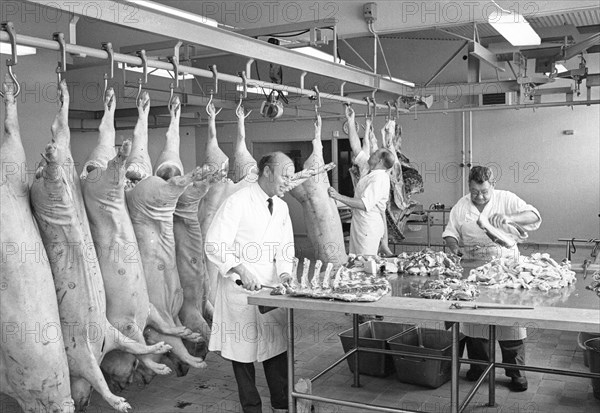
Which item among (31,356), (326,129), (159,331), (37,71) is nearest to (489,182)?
(159,331)

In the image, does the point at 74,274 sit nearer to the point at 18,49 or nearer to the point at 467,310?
the point at 467,310

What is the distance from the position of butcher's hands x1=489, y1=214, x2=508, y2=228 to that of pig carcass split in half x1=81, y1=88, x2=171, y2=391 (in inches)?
98.6

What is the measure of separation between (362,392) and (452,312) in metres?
1.93

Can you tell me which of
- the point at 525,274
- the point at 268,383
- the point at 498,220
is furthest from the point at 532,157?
the point at 268,383

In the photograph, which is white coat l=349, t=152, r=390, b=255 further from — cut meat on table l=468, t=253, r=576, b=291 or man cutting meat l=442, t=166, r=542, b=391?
cut meat on table l=468, t=253, r=576, b=291

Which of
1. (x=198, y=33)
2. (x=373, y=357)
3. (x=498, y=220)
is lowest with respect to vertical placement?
(x=373, y=357)

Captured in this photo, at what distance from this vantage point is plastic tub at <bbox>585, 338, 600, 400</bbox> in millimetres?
4555

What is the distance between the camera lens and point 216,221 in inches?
153

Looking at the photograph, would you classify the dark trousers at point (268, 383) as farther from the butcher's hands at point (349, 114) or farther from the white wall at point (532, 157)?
the white wall at point (532, 157)

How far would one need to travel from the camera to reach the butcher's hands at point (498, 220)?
485 cm

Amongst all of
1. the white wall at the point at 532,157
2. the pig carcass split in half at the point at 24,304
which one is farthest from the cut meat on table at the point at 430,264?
the white wall at the point at 532,157

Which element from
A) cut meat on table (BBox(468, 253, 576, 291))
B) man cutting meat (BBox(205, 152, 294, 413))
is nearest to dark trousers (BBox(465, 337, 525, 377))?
cut meat on table (BBox(468, 253, 576, 291))

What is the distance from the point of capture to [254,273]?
3994mm

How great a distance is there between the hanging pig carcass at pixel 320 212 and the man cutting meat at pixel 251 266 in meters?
1.46
